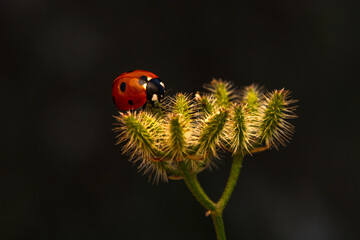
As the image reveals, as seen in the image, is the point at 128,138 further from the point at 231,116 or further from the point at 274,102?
the point at 274,102

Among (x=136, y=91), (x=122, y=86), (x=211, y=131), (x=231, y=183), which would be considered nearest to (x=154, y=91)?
(x=136, y=91)

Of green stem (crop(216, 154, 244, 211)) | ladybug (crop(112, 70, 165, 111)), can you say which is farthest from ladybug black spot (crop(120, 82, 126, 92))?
green stem (crop(216, 154, 244, 211))

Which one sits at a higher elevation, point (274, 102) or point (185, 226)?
point (185, 226)

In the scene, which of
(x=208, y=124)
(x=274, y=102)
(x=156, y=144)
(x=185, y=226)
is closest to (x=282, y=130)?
(x=274, y=102)

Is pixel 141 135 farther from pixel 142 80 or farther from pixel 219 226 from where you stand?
pixel 142 80

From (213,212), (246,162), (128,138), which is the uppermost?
(246,162)

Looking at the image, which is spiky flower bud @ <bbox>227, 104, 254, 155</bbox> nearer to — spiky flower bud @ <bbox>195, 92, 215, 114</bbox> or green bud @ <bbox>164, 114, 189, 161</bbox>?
spiky flower bud @ <bbox>195, 92, 215, 114</bbox>

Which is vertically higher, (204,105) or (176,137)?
(204,105)
